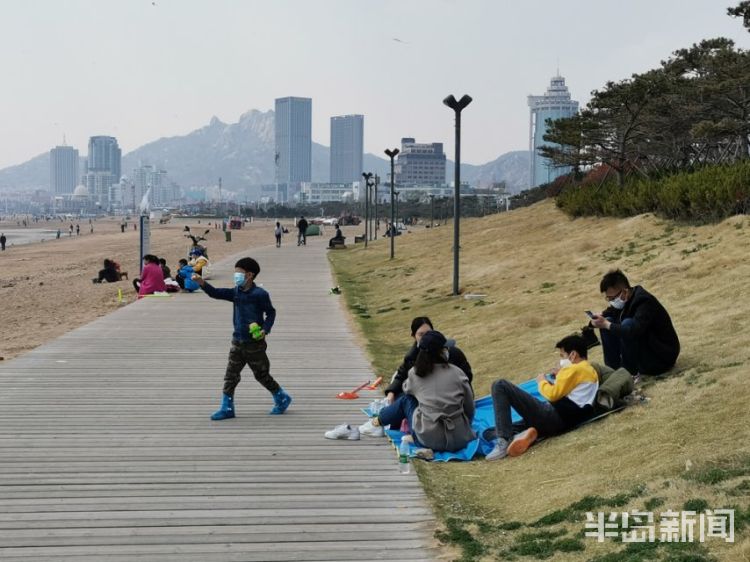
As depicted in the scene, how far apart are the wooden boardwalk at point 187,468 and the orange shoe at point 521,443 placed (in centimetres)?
97

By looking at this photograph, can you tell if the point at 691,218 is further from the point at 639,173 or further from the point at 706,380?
the point at 639,173

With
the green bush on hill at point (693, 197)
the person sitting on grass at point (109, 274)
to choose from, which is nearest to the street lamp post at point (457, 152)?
the green bush on hill at point (693, 197)

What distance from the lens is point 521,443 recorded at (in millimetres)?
7133

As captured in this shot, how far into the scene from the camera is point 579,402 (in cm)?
734

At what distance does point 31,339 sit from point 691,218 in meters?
13.9

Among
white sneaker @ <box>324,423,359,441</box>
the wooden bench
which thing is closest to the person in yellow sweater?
white sneaker @ <box>324,423,359,441</box>

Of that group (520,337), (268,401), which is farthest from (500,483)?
(520,337)

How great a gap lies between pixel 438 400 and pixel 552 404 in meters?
0.96

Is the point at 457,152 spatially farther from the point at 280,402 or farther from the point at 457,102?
the point at 280,402

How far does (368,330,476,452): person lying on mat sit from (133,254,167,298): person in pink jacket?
49.9 feet

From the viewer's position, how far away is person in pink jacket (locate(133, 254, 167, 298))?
2159 centimetres

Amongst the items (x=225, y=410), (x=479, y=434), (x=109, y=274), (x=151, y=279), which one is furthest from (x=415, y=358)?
(x=109, y=274)

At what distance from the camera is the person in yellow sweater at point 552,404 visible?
7133mm

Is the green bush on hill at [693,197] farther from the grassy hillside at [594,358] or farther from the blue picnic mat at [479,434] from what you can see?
the blue picnic mat at [479,434]
